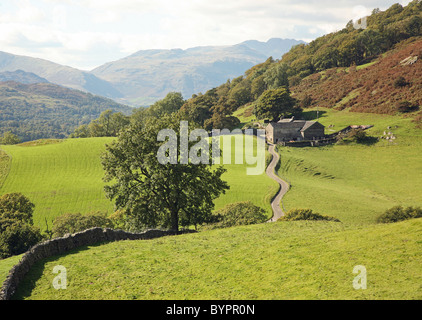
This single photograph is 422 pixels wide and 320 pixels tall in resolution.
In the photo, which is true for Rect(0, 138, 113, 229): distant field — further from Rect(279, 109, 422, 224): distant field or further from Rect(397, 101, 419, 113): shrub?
Rect(397, 101, 419, 113): shrub

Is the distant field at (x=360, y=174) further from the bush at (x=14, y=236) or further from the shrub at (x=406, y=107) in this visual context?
the bush at (x=14, y=236)

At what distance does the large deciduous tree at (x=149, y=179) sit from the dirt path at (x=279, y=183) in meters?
20.1

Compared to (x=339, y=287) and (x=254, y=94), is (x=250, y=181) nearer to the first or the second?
(x=339, y=287)

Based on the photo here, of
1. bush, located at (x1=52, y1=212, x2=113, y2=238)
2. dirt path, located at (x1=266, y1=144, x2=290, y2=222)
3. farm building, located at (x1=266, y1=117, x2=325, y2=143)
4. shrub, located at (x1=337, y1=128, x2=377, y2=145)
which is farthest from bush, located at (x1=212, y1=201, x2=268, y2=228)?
farm building, located at (x1=266, y1=117, x2=325, y2=143)

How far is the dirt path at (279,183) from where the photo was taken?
54.6 meters

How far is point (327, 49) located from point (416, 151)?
110589 mm

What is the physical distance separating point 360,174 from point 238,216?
46028 mm

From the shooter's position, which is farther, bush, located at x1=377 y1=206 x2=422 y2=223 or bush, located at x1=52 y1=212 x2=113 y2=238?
bush, located at x1=52 y1=212 x2=113 y2=238

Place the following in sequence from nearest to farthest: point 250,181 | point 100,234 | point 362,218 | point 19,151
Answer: point 100,234 < point 362,218 < point 250,181 < point 19,151

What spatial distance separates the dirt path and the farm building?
10.8 meters

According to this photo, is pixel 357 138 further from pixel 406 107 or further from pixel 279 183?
pixel 279 183

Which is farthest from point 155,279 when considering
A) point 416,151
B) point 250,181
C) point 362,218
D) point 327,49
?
point 327,49

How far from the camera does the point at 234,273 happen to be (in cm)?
1827

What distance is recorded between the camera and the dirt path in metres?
54.6
